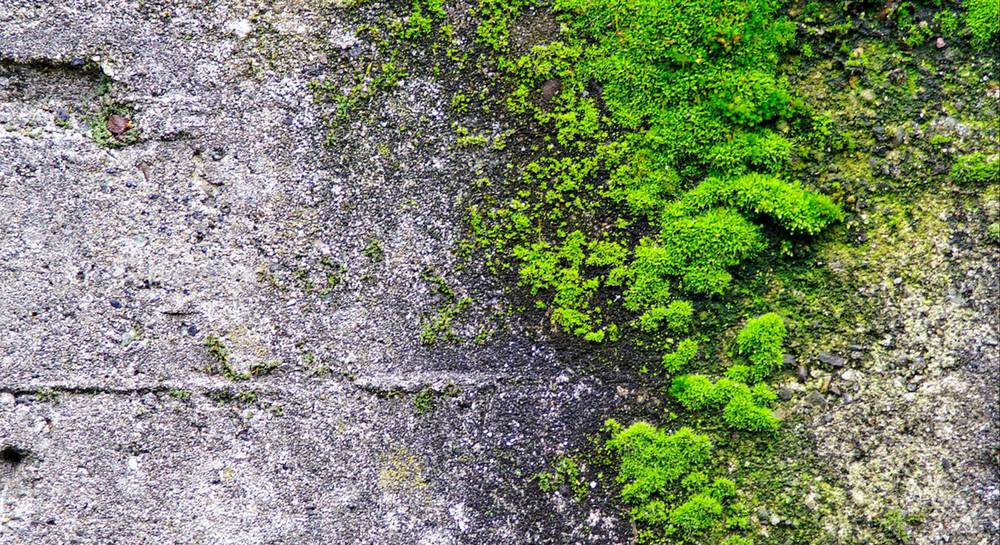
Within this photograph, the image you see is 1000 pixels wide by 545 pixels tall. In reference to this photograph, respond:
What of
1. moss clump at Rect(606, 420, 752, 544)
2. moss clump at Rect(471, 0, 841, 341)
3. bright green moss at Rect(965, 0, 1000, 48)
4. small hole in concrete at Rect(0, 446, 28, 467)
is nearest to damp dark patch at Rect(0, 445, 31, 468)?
small hole in concrete at Rect(0, 446, 28, 467)

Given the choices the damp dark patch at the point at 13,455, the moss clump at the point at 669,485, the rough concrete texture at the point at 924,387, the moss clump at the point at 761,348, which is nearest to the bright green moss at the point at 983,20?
the rough concrete texture at the point at 924,387

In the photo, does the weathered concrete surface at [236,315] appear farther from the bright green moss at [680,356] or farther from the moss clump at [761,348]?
the moss clump at [761,348]

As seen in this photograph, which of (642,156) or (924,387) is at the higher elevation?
(642,156)

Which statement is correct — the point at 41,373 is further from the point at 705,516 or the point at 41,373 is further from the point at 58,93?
the point at 705,516

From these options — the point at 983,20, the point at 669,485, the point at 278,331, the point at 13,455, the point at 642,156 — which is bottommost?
the point at 13,455

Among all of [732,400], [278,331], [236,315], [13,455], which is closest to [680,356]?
[732,400]

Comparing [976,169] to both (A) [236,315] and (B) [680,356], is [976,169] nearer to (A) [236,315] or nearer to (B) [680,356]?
(B) [680,356]

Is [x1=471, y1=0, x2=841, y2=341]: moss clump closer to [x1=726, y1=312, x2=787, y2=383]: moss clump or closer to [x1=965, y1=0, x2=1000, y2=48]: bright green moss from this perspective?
[x1=726, y1=312, x2=787, y2=383]: moss clump

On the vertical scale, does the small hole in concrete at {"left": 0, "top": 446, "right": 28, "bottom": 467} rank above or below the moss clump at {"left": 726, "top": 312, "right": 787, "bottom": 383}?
below
